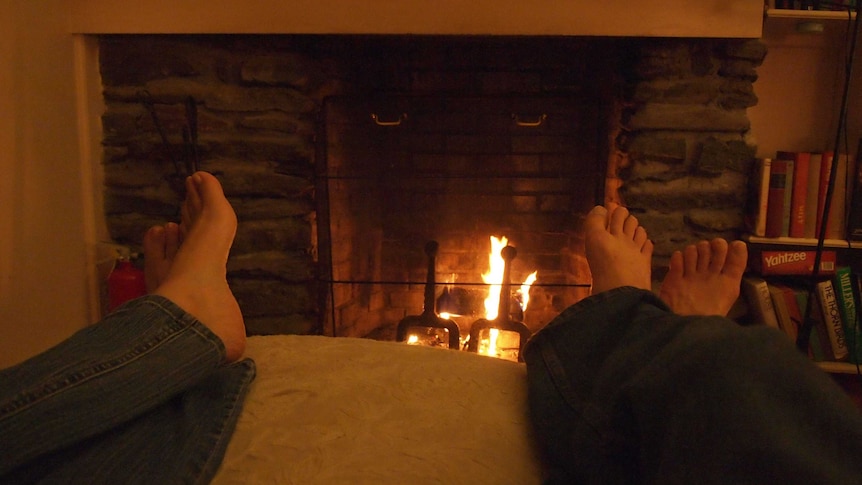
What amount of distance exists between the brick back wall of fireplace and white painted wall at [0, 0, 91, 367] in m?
0.11

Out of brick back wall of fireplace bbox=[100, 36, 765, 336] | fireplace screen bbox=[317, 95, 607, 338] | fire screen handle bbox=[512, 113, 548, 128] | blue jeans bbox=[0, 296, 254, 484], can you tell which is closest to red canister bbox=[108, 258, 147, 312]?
brick back wall of fireplace bbox=[100, 36, 765, 336]

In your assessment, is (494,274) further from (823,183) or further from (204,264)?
(204,264)

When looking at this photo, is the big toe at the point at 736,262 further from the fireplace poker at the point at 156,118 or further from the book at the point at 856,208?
the fireplace poker at the point at 156,118

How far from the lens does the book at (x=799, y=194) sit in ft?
4.93

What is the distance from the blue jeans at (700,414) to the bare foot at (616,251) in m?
0.42

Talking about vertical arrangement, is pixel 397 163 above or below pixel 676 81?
below

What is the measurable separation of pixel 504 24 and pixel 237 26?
0.64 meters

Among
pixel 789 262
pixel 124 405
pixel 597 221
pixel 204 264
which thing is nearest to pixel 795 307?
pixel 789 262

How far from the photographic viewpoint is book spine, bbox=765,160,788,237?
1.49 m

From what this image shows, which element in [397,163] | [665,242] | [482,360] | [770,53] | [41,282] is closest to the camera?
[482,360]

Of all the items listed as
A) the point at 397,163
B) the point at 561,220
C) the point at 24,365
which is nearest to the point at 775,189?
the point at 561,220

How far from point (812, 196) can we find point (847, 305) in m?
0.28

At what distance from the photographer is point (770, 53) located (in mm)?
1680

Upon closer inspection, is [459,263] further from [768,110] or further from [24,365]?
[24,365]
